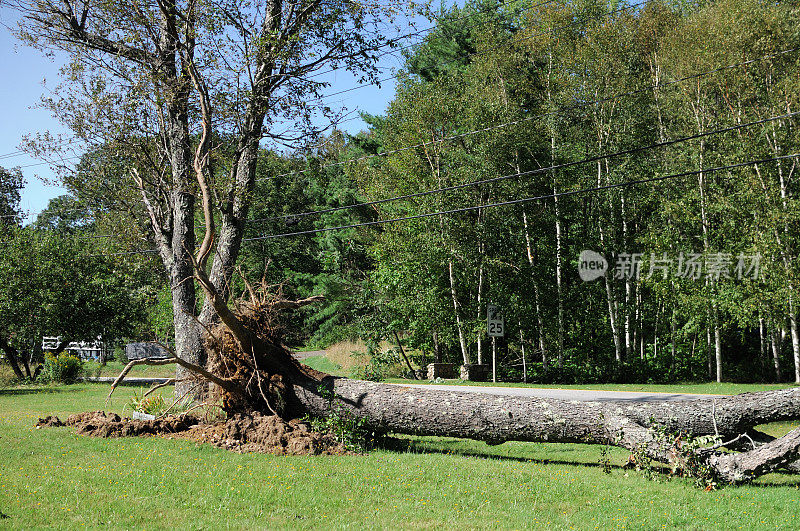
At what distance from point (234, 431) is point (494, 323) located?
47.5 ft

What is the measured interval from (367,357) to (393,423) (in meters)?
17.7

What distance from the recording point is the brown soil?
28.9ft

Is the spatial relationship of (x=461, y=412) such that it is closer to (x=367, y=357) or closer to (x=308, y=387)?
(x=308, y=387)

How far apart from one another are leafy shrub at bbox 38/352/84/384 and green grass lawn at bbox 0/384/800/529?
1639 centimetres

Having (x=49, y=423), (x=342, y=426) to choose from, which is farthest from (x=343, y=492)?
(x=49, y=423)

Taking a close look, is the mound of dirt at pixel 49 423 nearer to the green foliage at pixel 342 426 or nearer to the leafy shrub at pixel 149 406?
the leafy shrub at pixel 149 406

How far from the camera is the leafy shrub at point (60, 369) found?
24.0m

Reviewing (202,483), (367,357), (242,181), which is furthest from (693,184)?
(202,483)

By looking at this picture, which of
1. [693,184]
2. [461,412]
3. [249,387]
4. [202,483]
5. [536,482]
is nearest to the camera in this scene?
[202,483]

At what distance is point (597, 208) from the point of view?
24.3 metres

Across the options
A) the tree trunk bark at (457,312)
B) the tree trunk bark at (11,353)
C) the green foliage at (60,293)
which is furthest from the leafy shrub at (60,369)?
the tree trunk bark at (457,312)

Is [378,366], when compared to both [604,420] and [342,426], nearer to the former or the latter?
[342,426]

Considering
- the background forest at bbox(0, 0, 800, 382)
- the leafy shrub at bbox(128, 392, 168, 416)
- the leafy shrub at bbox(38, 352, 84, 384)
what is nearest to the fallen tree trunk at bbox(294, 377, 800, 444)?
the leafy shrub at bbox(128, 392, 168, 416)

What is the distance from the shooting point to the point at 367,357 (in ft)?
87.4
